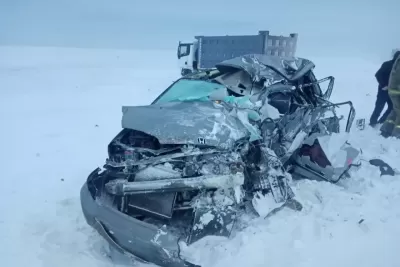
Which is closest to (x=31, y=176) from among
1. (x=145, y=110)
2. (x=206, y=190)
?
(x=145, y=110)

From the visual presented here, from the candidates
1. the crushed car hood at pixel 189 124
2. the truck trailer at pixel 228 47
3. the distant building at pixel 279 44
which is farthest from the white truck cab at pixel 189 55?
the crushed car hood at pixel 189 124

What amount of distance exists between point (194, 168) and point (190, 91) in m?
1.50

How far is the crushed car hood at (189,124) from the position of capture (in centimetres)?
256

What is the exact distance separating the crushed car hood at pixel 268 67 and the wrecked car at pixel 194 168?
1.17ft

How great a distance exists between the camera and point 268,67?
13.4ft

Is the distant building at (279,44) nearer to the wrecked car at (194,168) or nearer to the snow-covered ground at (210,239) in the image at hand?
the snow-covered ground at (210,239)

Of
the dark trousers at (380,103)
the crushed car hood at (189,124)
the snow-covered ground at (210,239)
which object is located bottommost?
the snow-covered ground at (210,239)

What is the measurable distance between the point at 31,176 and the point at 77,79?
9.78 meters

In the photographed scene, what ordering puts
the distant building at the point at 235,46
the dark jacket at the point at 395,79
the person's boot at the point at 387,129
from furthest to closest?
1. the distant building at the point at 235,46
2. the person's boot at the point at 387,129
3. the dark jacket at the point at 395,79

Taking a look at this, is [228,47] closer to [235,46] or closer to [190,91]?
[235,46]

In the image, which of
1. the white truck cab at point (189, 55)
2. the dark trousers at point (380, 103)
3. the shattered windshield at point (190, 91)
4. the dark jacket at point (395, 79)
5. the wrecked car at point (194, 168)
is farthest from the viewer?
the white truck cab at point (189, 55)

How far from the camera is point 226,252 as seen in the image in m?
2.47

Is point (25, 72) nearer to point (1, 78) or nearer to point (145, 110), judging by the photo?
point (1, 78)

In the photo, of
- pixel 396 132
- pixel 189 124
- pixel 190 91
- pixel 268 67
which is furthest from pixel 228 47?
pixel 189 124
